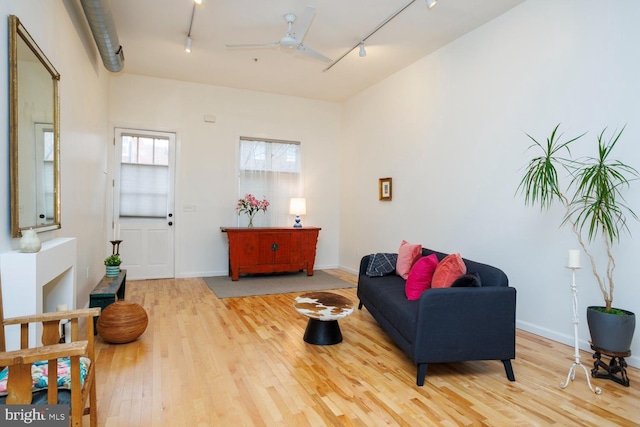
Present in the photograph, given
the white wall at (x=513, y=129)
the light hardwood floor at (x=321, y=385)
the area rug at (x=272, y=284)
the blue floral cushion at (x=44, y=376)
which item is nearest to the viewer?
the blue floral cushion at (x=44, y=376)

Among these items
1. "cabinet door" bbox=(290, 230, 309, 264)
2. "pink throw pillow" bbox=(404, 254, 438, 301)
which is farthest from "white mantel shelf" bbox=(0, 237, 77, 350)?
"cabinet door" bbox=(290, 230, 309, 264)

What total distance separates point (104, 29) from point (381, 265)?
3.45 m

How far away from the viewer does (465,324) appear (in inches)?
94.6

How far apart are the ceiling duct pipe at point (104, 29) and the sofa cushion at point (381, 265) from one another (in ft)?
11.0

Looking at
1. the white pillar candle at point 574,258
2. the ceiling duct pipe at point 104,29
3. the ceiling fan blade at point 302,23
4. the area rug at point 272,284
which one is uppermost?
the ceiling fan blade at point 302,23

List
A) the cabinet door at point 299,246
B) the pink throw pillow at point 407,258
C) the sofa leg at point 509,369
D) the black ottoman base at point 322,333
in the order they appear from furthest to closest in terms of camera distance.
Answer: the cabinet door at point 299,246 → the pink throw pillow at point 407,258 → the black ottoman base at point 322,333 → the sofa leg at point 509,369

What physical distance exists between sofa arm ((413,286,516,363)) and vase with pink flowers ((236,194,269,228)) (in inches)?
161

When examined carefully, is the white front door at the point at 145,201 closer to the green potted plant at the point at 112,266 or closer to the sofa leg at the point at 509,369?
the green potted plant at the point at 112,266

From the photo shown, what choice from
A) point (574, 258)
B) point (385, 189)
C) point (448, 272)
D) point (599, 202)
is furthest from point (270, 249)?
point (599, 202)

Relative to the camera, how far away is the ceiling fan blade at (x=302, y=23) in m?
3.25

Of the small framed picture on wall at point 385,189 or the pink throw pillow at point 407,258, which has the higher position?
the small framed picture on wall at point 385,189

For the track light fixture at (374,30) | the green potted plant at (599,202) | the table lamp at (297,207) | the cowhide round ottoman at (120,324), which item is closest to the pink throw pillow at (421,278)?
the green potted plant at (599,202)

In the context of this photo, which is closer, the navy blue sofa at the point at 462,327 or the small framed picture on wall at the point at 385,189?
the navy blue sofa at the point at 462,327

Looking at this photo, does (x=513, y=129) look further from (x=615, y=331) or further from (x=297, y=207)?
(x=297, y=207)
